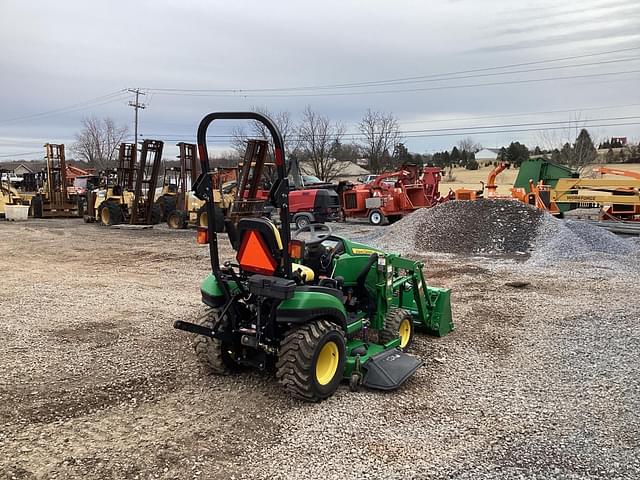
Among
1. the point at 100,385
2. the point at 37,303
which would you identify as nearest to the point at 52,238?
the point at 37,303

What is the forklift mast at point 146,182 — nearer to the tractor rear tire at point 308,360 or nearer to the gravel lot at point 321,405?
the gravel lot at point 321,405

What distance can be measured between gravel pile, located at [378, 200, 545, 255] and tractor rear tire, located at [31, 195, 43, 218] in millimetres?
18139

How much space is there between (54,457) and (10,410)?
996 mm

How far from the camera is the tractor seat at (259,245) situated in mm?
4137

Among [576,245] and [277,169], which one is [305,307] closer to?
[277,169]

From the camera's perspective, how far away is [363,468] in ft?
11.4

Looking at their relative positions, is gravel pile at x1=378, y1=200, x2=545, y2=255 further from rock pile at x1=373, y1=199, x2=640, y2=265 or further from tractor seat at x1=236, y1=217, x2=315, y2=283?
tractor seat at x1=236, y1=217, x2=315, y2=283

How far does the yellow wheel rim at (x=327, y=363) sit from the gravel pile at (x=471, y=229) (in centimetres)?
936

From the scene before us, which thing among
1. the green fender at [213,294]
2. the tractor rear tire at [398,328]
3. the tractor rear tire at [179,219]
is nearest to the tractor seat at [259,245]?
the green fender at [213,294]

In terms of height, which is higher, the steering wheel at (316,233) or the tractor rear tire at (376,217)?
the steering wheel at (316,233)

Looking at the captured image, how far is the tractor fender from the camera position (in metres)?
4.18

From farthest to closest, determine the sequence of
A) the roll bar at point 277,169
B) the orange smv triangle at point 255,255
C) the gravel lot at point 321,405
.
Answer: the orange smv triangle at point 255,255 → the roll bar at point 277,169 → the gravel lot at point 321,405

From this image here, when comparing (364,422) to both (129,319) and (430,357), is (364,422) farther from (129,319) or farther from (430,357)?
(129,319)

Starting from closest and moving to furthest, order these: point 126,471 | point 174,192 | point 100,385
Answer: point 126,471
point 100,385
point 174,192
